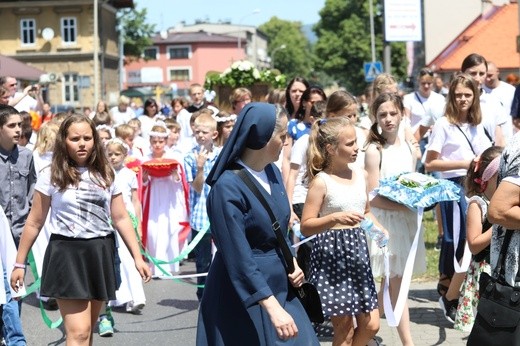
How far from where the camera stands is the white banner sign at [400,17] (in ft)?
92.7

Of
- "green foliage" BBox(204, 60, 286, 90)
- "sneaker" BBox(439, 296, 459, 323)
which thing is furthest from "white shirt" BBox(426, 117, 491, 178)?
"green foliage" BBox(204, 60, 286, 90)

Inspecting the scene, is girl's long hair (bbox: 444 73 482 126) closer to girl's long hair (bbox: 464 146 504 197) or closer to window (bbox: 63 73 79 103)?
girl's long hair (bbox: 464 146 504 197)

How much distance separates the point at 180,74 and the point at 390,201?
5306 inches

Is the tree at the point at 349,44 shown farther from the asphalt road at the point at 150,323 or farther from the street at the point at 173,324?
the street at the point at 173,324

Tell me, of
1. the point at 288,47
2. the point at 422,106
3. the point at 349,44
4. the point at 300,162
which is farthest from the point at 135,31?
the point at 300,162

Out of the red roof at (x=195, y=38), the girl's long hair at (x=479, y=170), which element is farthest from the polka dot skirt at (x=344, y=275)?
the red roof at (x=195, y=38)

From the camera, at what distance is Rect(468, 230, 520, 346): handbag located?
4.98m

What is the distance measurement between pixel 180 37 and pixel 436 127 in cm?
13323

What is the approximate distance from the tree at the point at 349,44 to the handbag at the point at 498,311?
87.7m

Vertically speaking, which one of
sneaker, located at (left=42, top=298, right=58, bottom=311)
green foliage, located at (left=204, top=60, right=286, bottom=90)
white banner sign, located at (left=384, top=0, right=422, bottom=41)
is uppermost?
white banner sign, located at (left=384, top=0, right=422, bottom=41)

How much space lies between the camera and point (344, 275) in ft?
23.0

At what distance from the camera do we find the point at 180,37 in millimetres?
140875

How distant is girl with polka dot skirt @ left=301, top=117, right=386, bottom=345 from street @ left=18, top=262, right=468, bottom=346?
155cm

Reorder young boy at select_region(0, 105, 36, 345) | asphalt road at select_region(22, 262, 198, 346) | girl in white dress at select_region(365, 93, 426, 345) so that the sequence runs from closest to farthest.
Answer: girl in white dress at select_region(365, 93, 426, 345) < young boy at select_region(0, 105, 36, 345) < asphalt road at select_region(22, 262, 198, 346)
